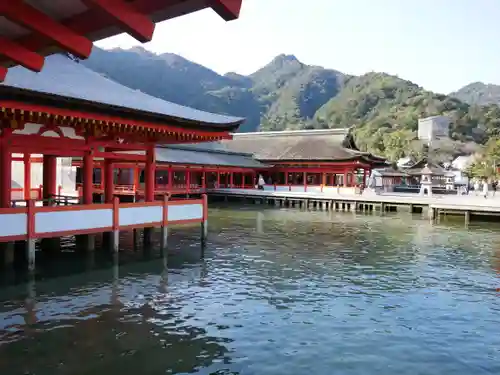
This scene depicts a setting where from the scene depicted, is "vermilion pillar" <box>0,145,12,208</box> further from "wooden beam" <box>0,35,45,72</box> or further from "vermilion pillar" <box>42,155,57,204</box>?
"wooden beam" <box>0,35,45,72</box>

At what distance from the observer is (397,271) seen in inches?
549

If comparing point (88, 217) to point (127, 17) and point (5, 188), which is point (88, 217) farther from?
point (127, 17)

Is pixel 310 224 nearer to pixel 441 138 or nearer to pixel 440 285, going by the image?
pixel 440 285

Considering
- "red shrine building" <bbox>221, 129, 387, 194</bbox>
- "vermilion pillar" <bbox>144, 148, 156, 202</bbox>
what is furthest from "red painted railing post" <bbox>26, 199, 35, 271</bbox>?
"red shrine building" <bbox>221, 129, 387, 194</bbox>

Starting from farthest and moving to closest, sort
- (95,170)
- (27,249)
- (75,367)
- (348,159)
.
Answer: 1. (348,159)
2. (95,170)
3. (27,249)
4. (75,367)

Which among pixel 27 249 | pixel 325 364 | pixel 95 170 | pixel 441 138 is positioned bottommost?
pixel 325 364

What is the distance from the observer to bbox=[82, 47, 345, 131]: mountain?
140 metres

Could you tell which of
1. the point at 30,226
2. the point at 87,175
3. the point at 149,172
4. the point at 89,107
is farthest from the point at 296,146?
the point at 30,226

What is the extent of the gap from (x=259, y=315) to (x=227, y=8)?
295 inches

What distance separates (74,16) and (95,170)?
1404 inches

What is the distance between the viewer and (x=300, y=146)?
4838 centimetres

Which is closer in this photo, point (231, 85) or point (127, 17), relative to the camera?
point (127, 17)

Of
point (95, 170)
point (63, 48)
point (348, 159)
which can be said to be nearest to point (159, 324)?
point (63, 48)

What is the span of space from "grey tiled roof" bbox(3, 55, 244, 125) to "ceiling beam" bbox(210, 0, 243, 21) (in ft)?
29.5
